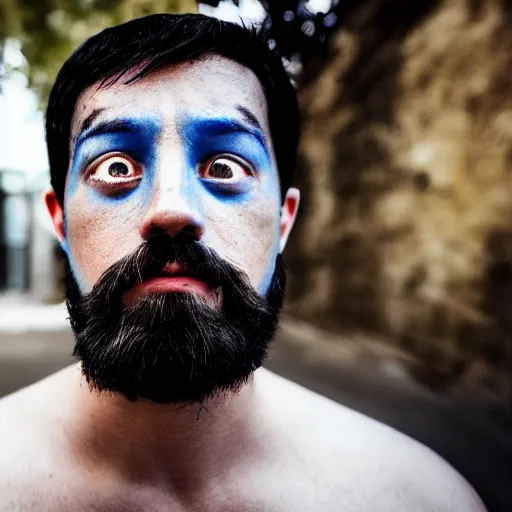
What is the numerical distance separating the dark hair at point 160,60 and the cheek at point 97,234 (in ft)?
0.35

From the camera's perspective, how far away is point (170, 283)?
826 mm

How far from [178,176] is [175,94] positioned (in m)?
0.15

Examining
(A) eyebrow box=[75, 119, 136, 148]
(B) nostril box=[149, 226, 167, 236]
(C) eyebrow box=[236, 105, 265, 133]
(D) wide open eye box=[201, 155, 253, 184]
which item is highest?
(C) eyebrow box=[236, 105, 265, 133]

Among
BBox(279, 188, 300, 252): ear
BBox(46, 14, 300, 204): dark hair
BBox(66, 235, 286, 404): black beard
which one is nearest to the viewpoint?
BBox(66, 235, 286, 404): black beard

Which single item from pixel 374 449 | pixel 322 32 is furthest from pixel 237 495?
pixel 322 32

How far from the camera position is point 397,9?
1.17 metres

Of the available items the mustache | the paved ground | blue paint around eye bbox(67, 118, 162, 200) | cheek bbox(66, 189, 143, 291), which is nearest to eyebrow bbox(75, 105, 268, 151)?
blue paint around eye bbox(67, 118, 162, 200)

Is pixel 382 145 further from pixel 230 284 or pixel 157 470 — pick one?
pixel 157 470

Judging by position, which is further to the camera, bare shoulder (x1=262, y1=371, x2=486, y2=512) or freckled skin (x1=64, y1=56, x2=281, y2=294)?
bare shoulder (x1=262, y1=371, x2=486, y2=512)

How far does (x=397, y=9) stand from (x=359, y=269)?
596mm

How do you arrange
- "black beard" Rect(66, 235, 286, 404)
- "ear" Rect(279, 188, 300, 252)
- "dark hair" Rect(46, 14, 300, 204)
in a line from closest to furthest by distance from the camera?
"black beard" Rect(66, 235, 286, 404) < "dark hair" Rect(46, 14, 300, 204) < "ear" Rect(279, 188, 300, 252)

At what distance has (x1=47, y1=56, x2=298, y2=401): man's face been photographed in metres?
0.84

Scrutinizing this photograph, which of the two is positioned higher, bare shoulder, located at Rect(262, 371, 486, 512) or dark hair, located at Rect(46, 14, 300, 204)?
dark hair, located at Rect(46, 14, 300, 204)

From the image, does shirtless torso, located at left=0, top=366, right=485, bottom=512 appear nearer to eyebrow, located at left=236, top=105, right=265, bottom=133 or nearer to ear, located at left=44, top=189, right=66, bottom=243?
ear, located at left=44, top=189, right=66, bottom=243
